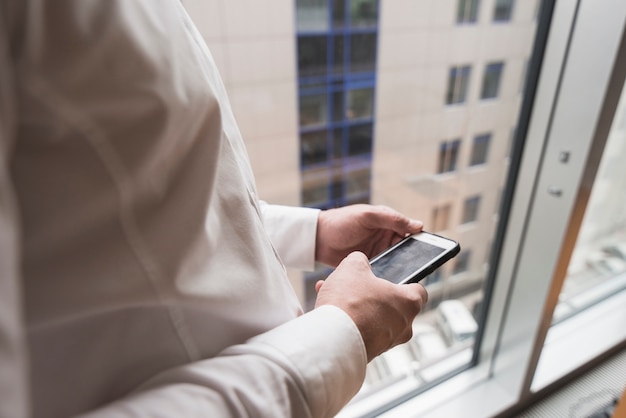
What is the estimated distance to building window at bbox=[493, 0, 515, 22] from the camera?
944 millimetres

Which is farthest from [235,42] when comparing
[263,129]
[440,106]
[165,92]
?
[440,106]

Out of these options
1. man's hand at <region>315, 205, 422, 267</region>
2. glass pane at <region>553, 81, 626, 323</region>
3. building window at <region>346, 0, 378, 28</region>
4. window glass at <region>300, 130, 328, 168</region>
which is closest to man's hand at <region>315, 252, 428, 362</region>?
man's hand at <region>315, 205, 422, 267</region>

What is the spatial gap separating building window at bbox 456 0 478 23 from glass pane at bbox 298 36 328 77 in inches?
13.9

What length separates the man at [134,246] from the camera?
0.26 meters

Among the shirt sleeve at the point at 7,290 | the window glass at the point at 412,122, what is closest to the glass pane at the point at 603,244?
the window glass at the point at 412,122

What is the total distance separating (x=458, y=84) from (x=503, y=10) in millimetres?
198

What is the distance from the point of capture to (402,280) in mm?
520

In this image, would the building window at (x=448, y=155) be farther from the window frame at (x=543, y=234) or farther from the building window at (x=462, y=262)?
the building window at (x=462, y=262)

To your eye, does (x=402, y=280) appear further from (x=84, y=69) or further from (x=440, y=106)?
(x=440, y=106)

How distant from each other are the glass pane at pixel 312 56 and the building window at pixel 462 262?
750 mm

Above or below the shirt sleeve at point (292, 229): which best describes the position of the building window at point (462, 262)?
below

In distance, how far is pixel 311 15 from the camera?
0.74 m

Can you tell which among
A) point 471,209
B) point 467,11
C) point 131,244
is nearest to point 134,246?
point 131,244

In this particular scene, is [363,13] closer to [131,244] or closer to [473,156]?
[473,156]
